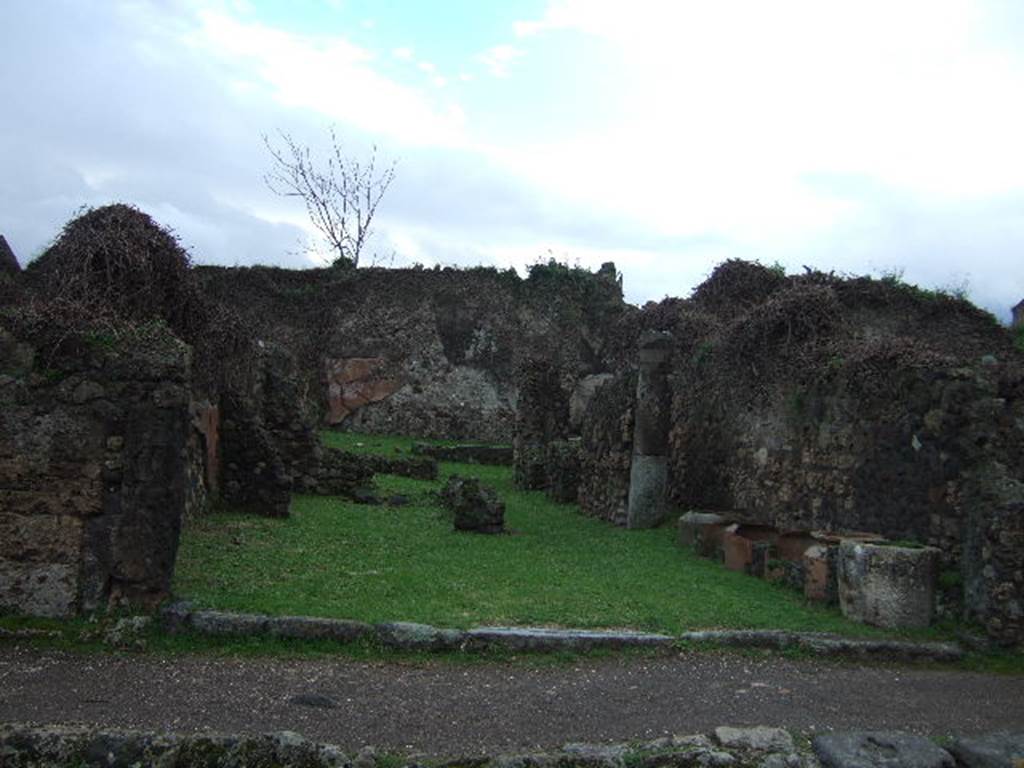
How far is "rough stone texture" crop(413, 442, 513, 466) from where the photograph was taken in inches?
922

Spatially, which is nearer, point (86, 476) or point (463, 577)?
point (86, 476)

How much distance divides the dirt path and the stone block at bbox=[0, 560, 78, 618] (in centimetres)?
42

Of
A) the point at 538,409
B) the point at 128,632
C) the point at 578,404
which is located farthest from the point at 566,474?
the point at 128,632

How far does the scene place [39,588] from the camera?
698 cm

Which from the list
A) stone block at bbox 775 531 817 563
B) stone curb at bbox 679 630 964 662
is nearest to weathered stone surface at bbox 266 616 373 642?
stone curb at bbox 679 630 964 662

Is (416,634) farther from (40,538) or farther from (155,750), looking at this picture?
(40,538)

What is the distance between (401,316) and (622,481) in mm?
15863

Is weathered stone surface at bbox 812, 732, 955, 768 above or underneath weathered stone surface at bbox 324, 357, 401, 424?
underneath

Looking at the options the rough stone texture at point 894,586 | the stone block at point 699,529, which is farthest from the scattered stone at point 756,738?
the stone block at point 699,529

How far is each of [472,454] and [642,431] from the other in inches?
416

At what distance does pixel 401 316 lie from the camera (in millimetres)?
29125

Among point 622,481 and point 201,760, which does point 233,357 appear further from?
point 201,760

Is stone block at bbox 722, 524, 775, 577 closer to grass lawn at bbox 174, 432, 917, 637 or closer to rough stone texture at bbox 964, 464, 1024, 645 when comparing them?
grass lawn at bbox 174, 432, 917, 637

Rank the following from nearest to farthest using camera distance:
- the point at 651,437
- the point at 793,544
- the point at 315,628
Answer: the point at 315,628
the point at 793,544
the point at 651,437
